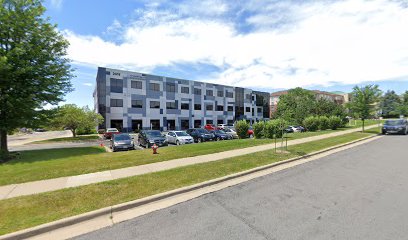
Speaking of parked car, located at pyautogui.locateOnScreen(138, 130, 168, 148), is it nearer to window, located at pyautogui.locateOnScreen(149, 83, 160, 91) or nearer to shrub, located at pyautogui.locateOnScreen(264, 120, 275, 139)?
shrub, located at pyautogui.locateOnScreen(264, 120, 275, 139)

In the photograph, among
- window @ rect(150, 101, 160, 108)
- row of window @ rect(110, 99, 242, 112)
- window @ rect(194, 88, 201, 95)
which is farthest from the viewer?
window @ rect(194, 88, 201, 95)

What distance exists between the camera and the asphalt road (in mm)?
3709

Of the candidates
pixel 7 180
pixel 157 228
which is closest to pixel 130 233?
pixel 157 228

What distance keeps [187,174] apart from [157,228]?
10.6 feet

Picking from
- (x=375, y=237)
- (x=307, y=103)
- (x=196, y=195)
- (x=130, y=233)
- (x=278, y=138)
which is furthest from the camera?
(x=307, y=103)

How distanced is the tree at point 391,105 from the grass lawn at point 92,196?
321ft

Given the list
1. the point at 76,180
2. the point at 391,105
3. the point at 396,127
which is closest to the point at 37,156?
the point at 76,180

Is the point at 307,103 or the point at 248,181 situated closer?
the point at 248,181

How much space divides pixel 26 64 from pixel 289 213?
54.3 feet

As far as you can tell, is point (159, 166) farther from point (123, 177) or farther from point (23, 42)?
point (23, 42)

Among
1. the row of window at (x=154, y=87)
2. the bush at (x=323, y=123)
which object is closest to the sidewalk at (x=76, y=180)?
Result: the bush at (x=323, y=123)

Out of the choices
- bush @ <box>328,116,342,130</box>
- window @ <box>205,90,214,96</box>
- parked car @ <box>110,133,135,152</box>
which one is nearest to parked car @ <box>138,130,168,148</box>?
parked car @ <box>110,133,135,152</box>

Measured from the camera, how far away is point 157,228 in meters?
3.97

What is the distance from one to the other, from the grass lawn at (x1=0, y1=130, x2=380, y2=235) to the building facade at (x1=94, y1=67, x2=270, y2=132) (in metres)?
34.9
